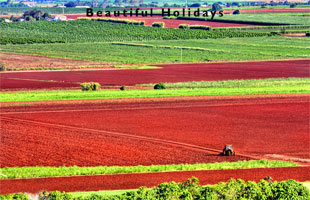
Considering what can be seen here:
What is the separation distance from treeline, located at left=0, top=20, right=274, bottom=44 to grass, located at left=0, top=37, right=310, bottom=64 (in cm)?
551

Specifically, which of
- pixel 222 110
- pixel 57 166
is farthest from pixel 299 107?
pixel 57 166

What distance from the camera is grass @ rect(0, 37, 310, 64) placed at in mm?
83875

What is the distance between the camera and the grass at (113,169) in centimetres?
2503

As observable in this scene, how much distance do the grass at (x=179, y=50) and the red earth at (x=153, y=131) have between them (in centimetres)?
3791

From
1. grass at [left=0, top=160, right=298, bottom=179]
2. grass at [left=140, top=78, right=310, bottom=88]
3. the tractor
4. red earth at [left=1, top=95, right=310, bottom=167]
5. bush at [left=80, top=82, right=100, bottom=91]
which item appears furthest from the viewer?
grass at [left=140, top=78, right=310, bottom=88]

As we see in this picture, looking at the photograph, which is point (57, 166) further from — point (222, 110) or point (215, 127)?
point (222, 110)

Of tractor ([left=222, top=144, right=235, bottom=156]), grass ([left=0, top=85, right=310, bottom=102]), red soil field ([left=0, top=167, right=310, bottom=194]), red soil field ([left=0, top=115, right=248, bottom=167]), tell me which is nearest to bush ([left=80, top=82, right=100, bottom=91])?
grass ([left=0, top=85, right=310, bottom=102])

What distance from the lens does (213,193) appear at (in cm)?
1894

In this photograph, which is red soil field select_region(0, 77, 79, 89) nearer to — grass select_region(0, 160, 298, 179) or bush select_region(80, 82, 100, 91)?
bush select_region(80, 82, 100, 91)

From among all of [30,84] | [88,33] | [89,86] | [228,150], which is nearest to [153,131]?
[228,150]

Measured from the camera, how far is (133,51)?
93.4 meters

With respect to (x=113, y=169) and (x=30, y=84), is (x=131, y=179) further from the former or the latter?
(x=30, y=84)

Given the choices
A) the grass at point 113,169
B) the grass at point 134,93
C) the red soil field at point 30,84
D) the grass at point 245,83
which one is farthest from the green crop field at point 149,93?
the grass at point 113,169

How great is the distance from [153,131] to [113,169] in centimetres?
923
